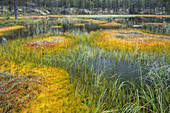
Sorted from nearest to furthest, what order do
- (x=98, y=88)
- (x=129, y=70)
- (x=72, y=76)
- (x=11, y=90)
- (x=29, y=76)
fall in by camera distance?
(x=11, y=90)
(x=98, y=88)
(x=29, y=76)
(x=72, y=76)
(x=129, y=70)

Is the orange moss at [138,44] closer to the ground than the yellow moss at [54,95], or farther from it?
farther from it

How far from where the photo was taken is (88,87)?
14.2 feet

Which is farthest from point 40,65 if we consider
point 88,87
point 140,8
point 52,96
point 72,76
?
point 140,8

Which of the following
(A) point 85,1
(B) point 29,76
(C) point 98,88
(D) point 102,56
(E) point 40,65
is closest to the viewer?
(C) point 98,88

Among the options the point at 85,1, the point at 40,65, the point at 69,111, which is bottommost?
the point at 69,111

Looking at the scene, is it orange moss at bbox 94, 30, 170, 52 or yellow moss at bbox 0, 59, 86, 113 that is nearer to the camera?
yellow moss at bbox 0, 59, 86, 113

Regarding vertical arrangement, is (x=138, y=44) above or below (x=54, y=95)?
above

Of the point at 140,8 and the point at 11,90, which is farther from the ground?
the point at 140,8

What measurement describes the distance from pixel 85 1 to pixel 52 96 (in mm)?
97422

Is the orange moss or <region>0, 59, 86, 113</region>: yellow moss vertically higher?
the orange moss

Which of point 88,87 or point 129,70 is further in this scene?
point 129,70

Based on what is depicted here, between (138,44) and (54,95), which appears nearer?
(54,95)

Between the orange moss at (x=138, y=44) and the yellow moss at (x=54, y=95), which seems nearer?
the yellow moss at (x=54, y=95)

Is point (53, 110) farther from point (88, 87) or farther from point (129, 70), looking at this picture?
point (129, 70)
